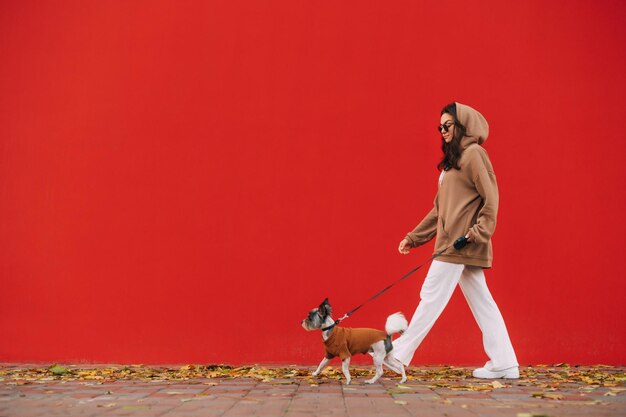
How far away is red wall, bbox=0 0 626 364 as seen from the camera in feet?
20.9

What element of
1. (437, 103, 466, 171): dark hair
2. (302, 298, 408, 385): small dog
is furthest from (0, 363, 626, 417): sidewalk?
(437, 103, 466, 171): dark hair

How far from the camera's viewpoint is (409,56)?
21.4 feet

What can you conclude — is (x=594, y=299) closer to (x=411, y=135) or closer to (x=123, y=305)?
(x=411, y=135)

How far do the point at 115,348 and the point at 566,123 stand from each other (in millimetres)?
3976

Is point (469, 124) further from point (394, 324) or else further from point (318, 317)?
point (318, 317)

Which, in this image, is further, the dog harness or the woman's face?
the woman's face

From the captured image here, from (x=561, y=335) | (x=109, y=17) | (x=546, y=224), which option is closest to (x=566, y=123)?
(x=546, y=224)

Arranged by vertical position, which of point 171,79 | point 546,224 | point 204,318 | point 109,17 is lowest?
point 204,318

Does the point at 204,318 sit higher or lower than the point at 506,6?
lower

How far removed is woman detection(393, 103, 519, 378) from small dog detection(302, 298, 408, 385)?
17 centimetres

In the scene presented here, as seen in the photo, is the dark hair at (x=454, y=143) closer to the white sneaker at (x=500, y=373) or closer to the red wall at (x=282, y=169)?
the red wall at (x=282, y=169)

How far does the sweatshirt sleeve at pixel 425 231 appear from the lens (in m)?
5.89

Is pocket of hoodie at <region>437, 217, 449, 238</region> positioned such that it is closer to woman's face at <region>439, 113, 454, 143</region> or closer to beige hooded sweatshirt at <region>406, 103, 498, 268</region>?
beige hooded sweatshirt at <region>406, 103, 498, 268</region>

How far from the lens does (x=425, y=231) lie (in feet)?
19.4
